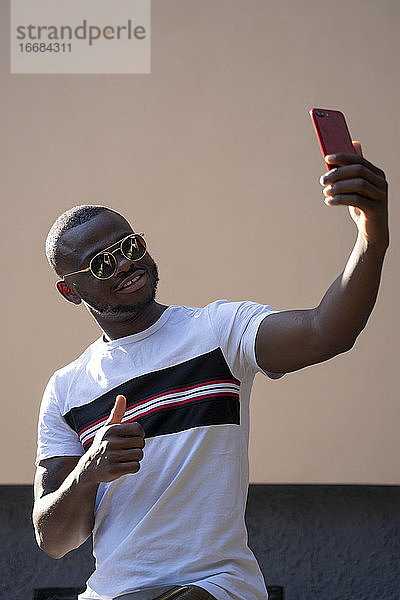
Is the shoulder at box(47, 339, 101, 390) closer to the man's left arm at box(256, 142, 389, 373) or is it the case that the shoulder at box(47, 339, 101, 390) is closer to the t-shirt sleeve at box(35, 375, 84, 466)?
the t-shirt sleeve at box(35, 375, 84, 466)

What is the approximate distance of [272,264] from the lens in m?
4.42

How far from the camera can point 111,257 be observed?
208 centimetres

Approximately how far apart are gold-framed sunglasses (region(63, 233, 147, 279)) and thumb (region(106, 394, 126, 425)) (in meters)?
0.36

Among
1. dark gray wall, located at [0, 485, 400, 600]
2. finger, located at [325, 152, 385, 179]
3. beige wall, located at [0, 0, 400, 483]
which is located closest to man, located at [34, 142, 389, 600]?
finger, located at [325, 152, 385, 179]

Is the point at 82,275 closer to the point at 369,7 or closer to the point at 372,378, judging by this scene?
the point at 372,378

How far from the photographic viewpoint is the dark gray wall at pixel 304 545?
3.72 m

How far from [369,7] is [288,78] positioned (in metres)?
0.57

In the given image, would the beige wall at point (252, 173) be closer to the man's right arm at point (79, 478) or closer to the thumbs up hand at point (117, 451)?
the man's right arm at point (79, 478)

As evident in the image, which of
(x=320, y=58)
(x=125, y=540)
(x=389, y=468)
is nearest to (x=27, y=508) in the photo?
(x=389, y=468)

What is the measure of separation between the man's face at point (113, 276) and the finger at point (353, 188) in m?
0.72

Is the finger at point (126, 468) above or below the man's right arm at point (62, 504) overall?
above

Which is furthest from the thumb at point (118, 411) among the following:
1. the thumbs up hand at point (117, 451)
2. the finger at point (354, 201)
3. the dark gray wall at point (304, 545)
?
the dark gray wall at point (304, 545)

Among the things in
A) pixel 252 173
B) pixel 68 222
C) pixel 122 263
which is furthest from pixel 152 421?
pixel 252 173

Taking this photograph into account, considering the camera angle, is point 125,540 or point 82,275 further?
point 82,275
